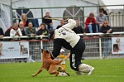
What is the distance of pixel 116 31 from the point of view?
29016mm

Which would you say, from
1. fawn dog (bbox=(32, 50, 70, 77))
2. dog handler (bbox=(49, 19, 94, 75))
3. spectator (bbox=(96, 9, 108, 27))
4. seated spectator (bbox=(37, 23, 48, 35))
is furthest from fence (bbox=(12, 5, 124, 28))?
fawn dog (bbox=(32, 50, 70, 77))

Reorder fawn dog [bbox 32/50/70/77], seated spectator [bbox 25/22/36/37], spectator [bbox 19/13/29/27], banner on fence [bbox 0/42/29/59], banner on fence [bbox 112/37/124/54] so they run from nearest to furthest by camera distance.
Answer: fawn dog [bbox 32/50/70/77]
banner on fence [bbox 0/42/29/59]
banner on fence [bbox 112/37/124/54]
seated spectator [bbox 25/22/36/37]
spectator [bbox 19/13/29/27]

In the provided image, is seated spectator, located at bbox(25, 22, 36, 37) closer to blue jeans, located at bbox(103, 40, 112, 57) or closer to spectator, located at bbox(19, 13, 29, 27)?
spectator, located at bbox(19, 13, 29, 27)

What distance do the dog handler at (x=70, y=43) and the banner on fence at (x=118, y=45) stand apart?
388 inches

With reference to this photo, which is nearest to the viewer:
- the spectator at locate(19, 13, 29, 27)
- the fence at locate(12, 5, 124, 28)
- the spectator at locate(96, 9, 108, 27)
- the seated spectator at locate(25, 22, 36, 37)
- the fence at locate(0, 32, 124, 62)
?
the fence at locate(0, 32, 124, 62)

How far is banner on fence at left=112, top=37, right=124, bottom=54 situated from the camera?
26578mm

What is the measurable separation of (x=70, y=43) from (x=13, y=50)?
10.0 m

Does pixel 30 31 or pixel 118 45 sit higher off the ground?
pixel 30 31

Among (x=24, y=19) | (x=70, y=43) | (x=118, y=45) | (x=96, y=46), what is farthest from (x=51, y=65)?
(x=24, y=19)

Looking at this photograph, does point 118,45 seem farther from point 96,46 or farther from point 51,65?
point 51,65

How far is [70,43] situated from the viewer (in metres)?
16.7

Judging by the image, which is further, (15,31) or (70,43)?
(15,31)

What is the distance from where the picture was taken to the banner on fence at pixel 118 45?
87.2ft

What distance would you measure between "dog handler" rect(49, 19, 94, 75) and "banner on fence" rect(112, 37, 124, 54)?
9855 millimetres
